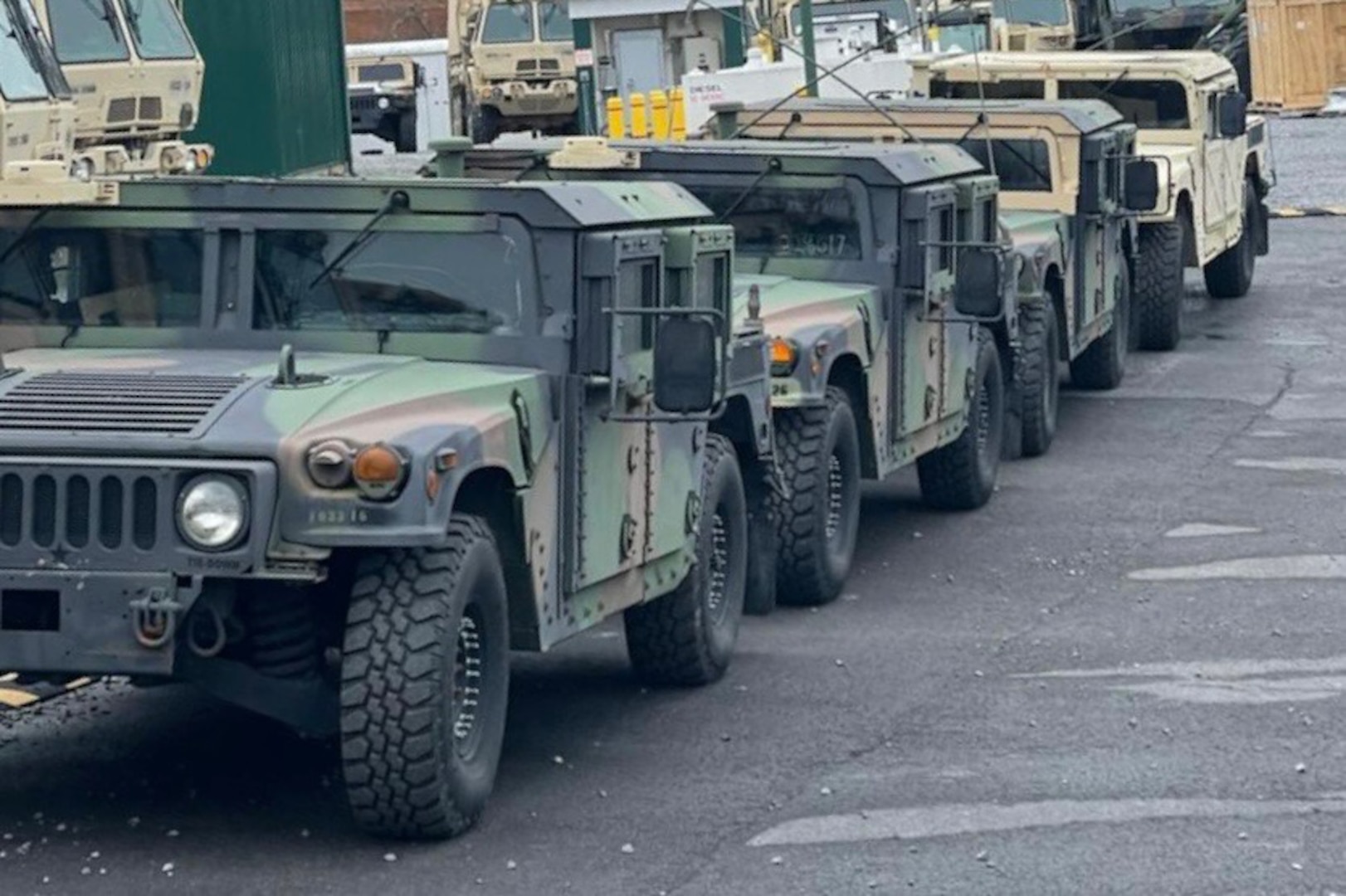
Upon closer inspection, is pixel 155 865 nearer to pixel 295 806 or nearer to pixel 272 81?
pixel 295 806

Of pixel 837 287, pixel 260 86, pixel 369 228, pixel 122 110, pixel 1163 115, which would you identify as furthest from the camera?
pixel 260 86

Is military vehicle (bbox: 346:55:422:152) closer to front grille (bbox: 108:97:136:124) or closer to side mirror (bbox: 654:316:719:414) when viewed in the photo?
front grille (bbox: 108:97:136:124)

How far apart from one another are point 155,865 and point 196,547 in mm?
830

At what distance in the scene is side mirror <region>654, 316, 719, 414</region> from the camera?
27.7 feet

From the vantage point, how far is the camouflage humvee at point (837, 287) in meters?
11.3

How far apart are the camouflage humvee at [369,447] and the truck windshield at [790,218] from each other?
7.75 ft

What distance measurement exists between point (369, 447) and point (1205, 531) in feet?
21.7

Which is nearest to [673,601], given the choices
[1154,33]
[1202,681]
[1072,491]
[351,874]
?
[1202,681]

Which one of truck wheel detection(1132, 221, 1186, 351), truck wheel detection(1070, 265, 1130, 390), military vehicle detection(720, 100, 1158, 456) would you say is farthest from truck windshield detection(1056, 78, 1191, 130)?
truck wheel detection(1070, 265, 1130, 390)

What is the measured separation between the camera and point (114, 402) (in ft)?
25.2

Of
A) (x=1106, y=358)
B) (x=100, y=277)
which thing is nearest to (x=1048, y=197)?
(x=1106, y=358)

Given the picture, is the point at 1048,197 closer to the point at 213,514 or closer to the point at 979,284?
the point at 979,284

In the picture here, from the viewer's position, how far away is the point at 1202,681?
392 inches

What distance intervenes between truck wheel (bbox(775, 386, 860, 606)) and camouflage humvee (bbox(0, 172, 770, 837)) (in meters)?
1.23
